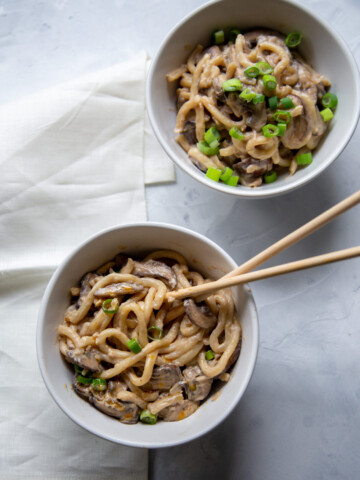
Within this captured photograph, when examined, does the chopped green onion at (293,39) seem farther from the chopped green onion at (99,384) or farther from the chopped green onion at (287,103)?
the chopped green onion at (99,384)

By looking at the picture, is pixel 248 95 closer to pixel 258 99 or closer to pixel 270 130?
pixel 258 99

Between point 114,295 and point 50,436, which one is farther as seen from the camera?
point 50,436

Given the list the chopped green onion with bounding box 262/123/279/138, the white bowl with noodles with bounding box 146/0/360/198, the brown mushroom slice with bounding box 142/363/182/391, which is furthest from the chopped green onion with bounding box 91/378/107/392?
the chopped green onion with bounding box 262/123/279/138

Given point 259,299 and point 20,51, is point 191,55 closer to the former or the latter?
point 20,51

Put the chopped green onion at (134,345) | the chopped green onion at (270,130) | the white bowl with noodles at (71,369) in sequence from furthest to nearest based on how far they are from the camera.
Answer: the chopped green onion at (270,130) → the chopped green onion at (134,345) → the white bowl with noodles at (71,369)

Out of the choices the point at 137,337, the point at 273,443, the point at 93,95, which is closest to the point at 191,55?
the point at 93,95

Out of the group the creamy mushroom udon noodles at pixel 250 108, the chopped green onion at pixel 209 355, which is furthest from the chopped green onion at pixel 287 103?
the chopped green onion at pixel 209 355
